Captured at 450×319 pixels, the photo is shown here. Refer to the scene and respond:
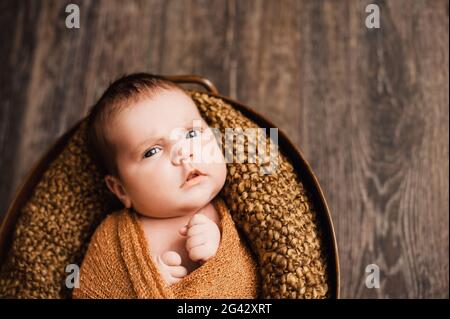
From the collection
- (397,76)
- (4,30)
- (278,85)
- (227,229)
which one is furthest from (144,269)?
(4,30)

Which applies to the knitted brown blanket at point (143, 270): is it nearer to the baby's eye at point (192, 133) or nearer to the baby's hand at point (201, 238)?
the baby's hand at point (201, 238)

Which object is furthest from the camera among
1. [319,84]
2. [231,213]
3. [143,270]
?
[319,84]

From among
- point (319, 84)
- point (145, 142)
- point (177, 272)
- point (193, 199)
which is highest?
point (319, 84)

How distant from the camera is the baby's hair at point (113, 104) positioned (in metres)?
1.06

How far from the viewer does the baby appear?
1020 mm

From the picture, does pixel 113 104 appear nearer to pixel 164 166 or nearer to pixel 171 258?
pixel 164 166

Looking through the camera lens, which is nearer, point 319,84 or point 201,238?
point 201,238

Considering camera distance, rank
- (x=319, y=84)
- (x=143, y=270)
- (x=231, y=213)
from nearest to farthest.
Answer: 1. (x=143, y=270)
2. (x=231, y=213)
3. (x=319, y=84)

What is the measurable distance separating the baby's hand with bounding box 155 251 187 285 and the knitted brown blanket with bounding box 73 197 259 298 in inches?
0.9

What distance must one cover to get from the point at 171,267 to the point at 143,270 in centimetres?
6

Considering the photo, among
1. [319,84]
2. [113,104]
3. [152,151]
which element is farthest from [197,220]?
[319,84]

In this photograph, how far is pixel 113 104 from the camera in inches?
42.0

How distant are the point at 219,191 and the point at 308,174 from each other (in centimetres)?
19

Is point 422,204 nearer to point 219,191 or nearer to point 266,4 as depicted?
point 219,191
